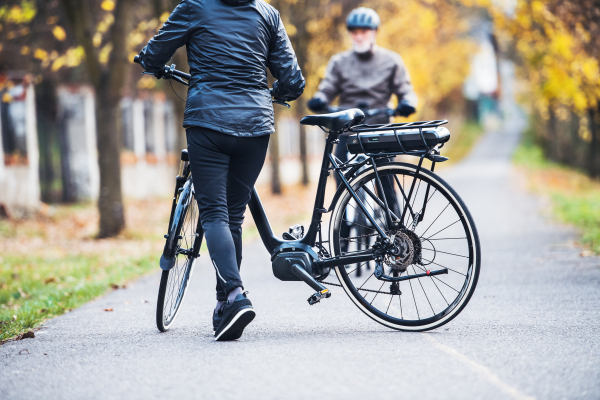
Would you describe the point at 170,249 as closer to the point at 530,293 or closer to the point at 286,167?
the point at 530,293

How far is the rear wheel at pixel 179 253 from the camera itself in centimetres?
445

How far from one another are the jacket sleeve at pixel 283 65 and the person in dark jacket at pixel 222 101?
0.08m

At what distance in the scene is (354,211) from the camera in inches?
176

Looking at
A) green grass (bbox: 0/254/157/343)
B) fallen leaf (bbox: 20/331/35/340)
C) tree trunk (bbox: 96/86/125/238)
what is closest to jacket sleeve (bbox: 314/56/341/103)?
green grass (bbox: 0/254/157/343)

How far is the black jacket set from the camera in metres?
4.07

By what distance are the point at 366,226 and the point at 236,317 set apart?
0.95 metres

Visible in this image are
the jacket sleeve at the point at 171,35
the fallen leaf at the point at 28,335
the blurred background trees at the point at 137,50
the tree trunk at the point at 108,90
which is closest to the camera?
the jacket sleeve at the point at 171,35

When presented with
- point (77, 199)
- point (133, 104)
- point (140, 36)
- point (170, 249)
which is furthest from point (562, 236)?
point (133, 104)

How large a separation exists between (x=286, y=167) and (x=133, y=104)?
10.1m

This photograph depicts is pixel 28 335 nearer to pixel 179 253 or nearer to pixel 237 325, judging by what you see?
pixel 179 253

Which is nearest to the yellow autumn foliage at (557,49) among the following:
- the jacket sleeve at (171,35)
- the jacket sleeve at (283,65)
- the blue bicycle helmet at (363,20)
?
the blue bicycle helmet at (363,20)

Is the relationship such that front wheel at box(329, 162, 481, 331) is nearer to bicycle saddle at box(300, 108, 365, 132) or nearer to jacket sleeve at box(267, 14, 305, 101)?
bicycle saddle at box(300, 108, 365, 132)

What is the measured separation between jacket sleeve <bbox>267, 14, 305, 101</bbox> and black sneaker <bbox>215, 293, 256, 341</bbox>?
1.26 meters

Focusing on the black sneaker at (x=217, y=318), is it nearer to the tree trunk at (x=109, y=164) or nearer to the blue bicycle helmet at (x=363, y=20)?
the blue bicycle helmet at (x=363, y=20)
